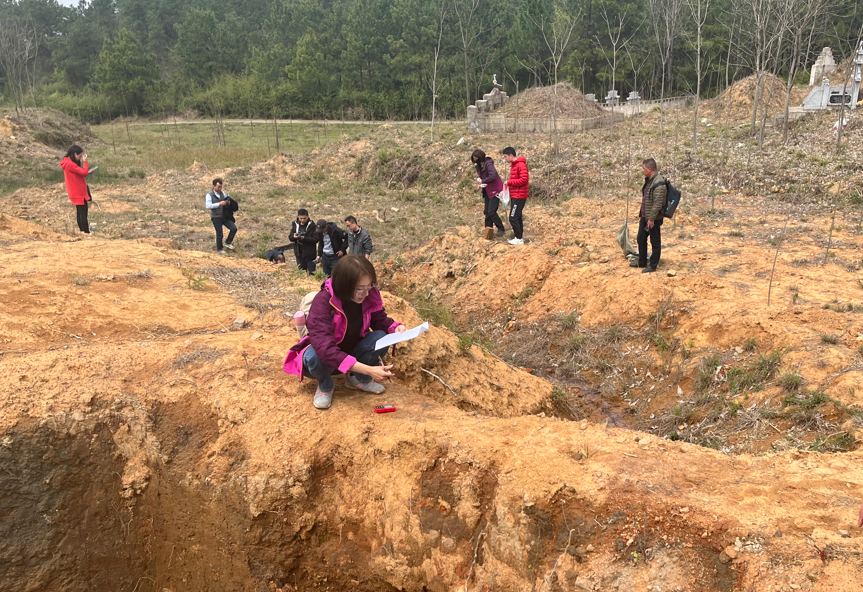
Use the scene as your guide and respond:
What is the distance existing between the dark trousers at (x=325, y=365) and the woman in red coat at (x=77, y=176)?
7.33m

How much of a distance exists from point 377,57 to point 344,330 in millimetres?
40338

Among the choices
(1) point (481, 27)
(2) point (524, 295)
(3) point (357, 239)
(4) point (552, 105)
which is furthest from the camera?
(1) point (481, 27)

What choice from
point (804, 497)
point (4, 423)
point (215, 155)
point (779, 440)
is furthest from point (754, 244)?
point (215, 155)

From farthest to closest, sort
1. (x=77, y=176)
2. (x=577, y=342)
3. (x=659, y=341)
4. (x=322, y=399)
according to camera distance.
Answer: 1. (x=77, y=176)
2. (x=577, y=342)
3. (x=659, y=341)
4. (x=322, y=399)

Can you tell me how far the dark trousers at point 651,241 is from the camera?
24.2 feet

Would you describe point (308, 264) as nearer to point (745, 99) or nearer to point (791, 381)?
point (791, 381)

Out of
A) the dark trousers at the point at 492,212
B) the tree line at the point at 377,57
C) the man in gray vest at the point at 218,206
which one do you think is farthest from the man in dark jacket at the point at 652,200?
the tree line at the point at 377,57

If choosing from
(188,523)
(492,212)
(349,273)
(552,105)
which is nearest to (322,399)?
(349,273)

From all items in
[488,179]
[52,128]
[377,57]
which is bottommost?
[488,179]

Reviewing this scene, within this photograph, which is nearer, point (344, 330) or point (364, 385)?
point (344, 330)

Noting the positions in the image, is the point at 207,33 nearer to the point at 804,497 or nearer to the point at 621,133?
the point at 621,133

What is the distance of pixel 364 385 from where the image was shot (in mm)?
4191

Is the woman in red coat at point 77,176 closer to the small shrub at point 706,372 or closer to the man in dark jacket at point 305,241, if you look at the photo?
the man in dark jacket at point 305,241

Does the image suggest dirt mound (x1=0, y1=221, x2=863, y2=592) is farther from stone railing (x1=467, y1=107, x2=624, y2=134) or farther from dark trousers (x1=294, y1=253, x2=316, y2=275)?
stone railing (x1=467, y1=107, x2=624, y2=134)
